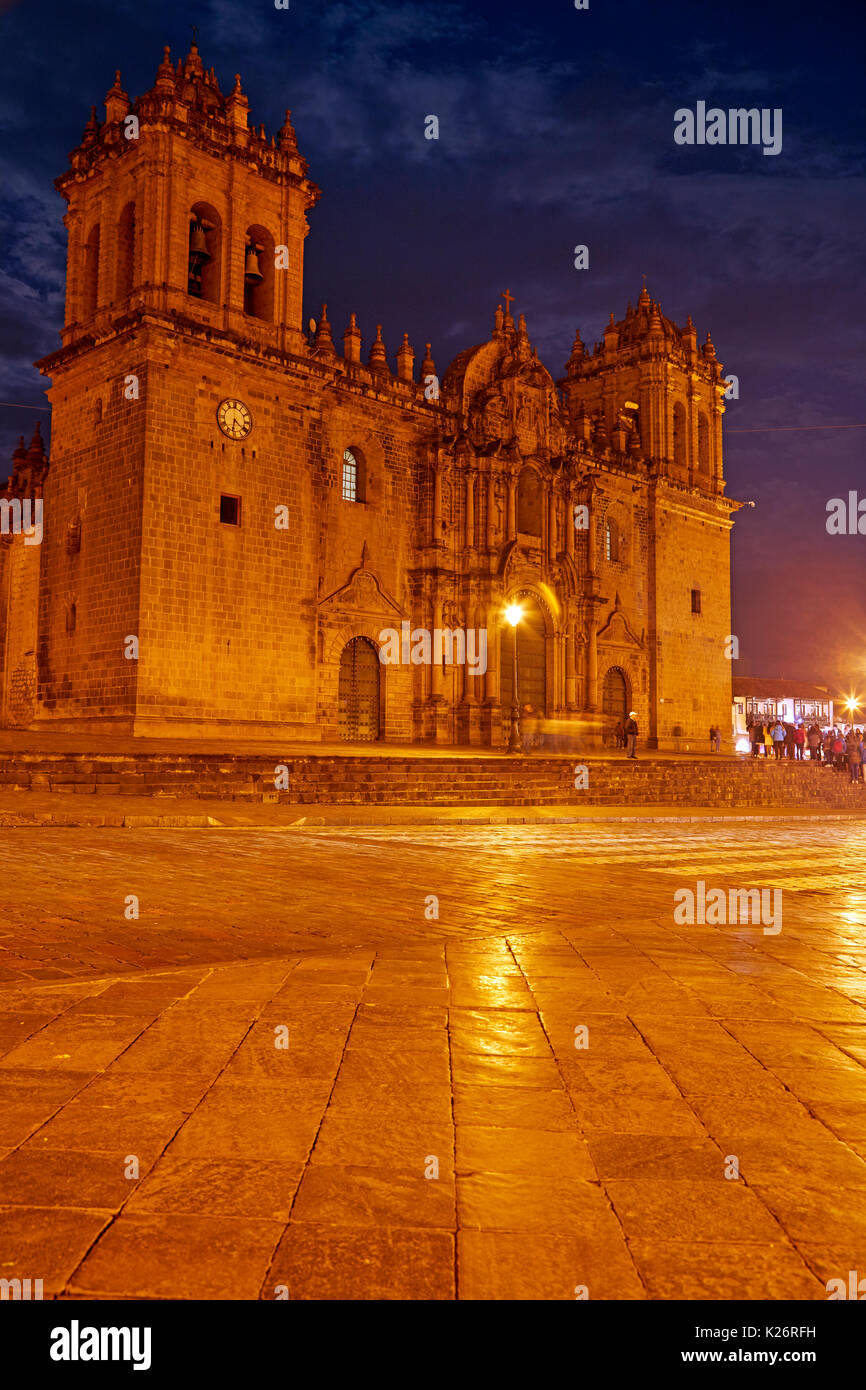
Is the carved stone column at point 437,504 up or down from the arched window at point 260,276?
down

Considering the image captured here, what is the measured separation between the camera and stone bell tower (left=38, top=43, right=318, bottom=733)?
2222 centimetres

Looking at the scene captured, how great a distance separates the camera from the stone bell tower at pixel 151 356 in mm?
22219

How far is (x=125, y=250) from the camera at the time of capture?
24.1 m

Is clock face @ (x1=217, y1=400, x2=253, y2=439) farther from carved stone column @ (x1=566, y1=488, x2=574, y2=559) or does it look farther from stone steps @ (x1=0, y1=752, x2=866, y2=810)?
carved stone column @ (x1=566, y1=488, x2=574, y2=559)

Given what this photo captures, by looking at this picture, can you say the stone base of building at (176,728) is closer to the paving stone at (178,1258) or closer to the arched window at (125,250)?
the arched window at (125,250)

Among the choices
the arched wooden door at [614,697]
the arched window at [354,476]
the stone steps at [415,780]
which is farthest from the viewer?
the arched wooden door at [614,697]

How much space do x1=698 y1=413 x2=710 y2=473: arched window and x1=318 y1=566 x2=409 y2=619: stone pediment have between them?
59.2 feet

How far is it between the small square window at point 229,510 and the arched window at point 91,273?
20.1 ft

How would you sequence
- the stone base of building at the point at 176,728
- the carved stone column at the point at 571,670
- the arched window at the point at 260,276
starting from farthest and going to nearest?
1. the carved stone column at the point at 571,670
2. the arched window at the point at 260,276
3. the stone base of building at the point at 176,728

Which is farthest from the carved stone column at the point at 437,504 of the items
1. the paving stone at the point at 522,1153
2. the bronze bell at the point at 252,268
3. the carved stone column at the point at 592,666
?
the paving stone at the point at 522,1153

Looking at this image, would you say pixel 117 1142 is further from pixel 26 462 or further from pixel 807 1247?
pixel 26 462

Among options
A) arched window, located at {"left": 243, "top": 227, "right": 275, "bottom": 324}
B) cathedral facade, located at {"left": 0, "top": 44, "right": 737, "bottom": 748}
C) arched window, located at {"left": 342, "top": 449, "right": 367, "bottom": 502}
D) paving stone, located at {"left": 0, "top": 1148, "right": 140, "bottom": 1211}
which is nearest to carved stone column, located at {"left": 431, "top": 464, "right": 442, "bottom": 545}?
cathedral facade, located at {"left": 0, "top": 44, "right": 737, "bottom": 748}
